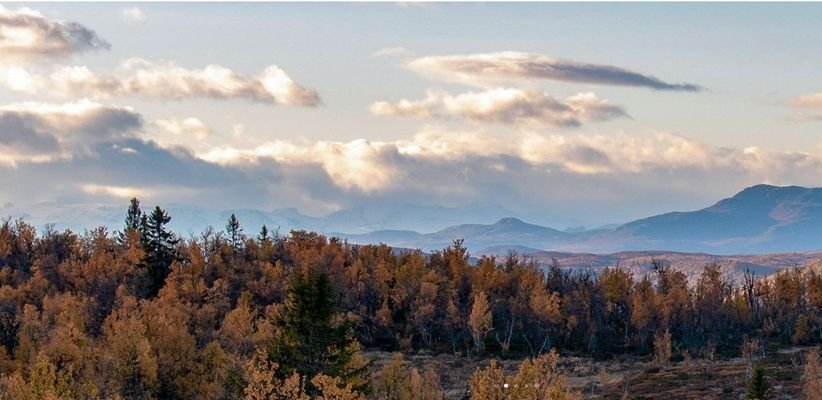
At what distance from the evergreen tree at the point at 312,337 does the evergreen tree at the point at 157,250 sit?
3271 inches

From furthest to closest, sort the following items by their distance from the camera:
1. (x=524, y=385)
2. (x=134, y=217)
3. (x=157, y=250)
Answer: (x=134, y=217) < (x=157, y=250) < (x=524, y=385)

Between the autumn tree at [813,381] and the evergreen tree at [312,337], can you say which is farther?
the autumn tree at [813,381]

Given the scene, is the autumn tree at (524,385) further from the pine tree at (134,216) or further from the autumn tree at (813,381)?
the pine tree at (134,216)

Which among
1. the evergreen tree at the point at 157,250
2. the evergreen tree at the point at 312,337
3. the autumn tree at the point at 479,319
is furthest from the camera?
the evergreen tree at the point at 157,250

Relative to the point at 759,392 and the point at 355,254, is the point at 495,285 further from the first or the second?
the point at 759,392

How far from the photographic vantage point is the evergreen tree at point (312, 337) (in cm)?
6862

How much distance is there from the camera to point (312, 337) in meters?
69.1

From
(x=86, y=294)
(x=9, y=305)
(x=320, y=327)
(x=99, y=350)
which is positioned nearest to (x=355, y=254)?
(x=86, y=294)

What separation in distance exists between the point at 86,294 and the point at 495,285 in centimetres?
6623

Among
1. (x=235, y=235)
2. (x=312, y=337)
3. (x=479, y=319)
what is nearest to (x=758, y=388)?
(x=312, y=337)


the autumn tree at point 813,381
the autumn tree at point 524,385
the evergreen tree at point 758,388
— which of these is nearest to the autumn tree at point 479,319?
the autumn tree at point 813,381

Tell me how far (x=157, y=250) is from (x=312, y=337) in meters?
90.8

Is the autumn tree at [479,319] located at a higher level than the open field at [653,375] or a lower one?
higher

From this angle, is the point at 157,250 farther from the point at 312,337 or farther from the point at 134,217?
the point at 312,337
